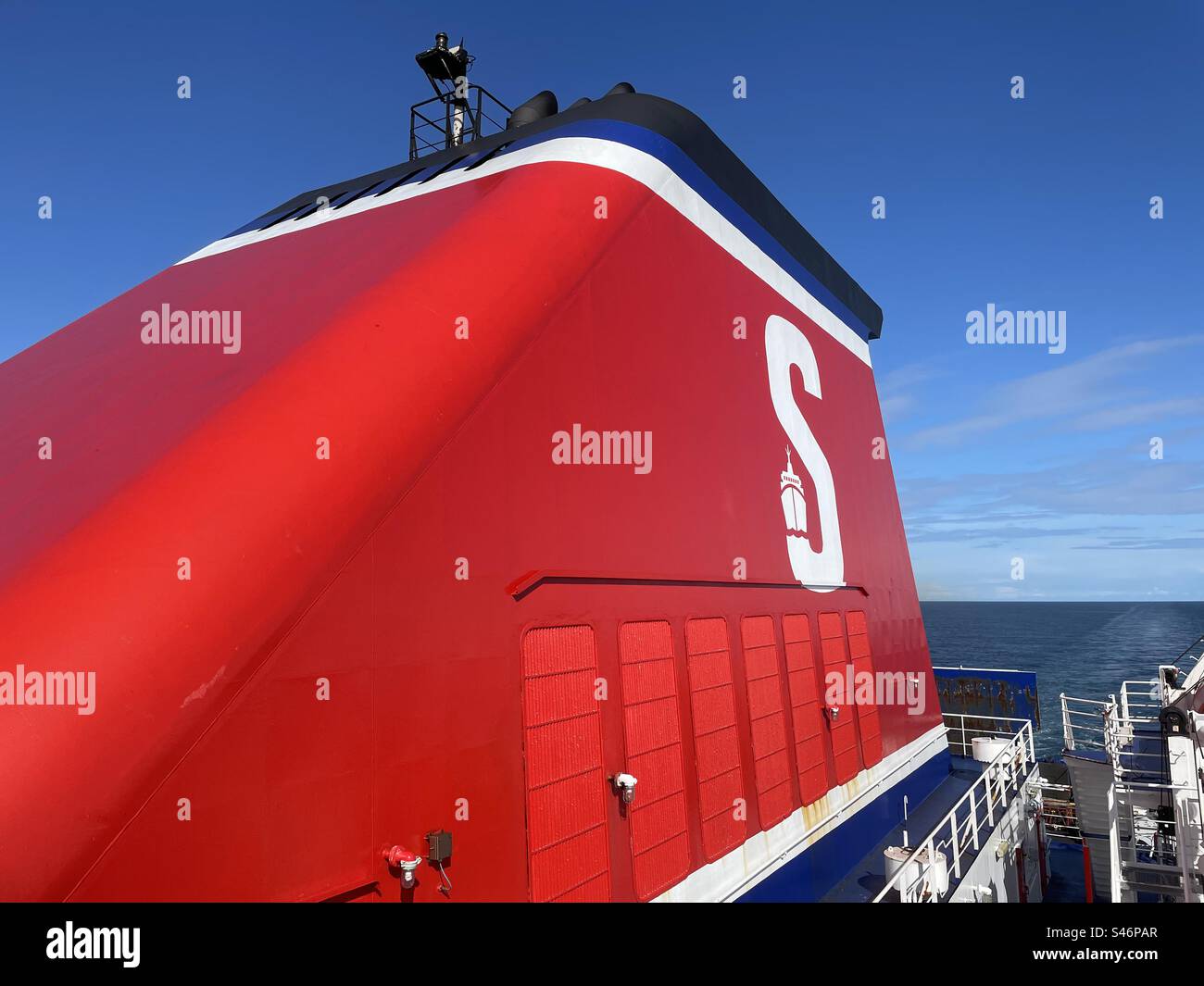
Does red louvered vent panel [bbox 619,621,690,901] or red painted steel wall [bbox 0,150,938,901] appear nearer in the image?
red painted steel wall [bbox 0,150,938,901]

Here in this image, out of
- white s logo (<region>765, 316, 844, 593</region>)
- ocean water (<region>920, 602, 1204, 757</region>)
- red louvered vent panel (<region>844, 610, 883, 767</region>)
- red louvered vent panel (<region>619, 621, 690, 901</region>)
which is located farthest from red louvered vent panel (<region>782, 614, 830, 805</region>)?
ocean water (<region>920, 602, 1204, 757</region>)

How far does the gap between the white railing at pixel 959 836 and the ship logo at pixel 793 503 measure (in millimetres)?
2936

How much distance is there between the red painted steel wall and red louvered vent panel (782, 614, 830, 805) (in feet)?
2.26

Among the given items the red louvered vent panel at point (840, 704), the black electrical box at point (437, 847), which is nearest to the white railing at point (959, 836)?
the red louvered vent panel at point (840, 704)

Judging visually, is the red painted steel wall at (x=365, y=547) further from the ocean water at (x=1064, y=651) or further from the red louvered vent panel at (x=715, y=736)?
the ocean water at (x=1064, y=651)

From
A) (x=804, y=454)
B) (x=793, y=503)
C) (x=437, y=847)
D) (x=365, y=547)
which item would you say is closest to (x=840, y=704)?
(x=793, y=503)

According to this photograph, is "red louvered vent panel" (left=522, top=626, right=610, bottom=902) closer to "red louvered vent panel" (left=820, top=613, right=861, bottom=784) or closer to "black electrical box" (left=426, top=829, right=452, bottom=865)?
"black electrical box" (left=426, top=829, right=452, bottom=865)

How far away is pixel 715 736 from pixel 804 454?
3851 mm

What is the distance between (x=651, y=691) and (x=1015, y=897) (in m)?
9.74

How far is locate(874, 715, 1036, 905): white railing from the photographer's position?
7.28 meters

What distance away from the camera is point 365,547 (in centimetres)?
378

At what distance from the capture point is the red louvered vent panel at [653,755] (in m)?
5.25

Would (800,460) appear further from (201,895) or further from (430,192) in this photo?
(201,895)
